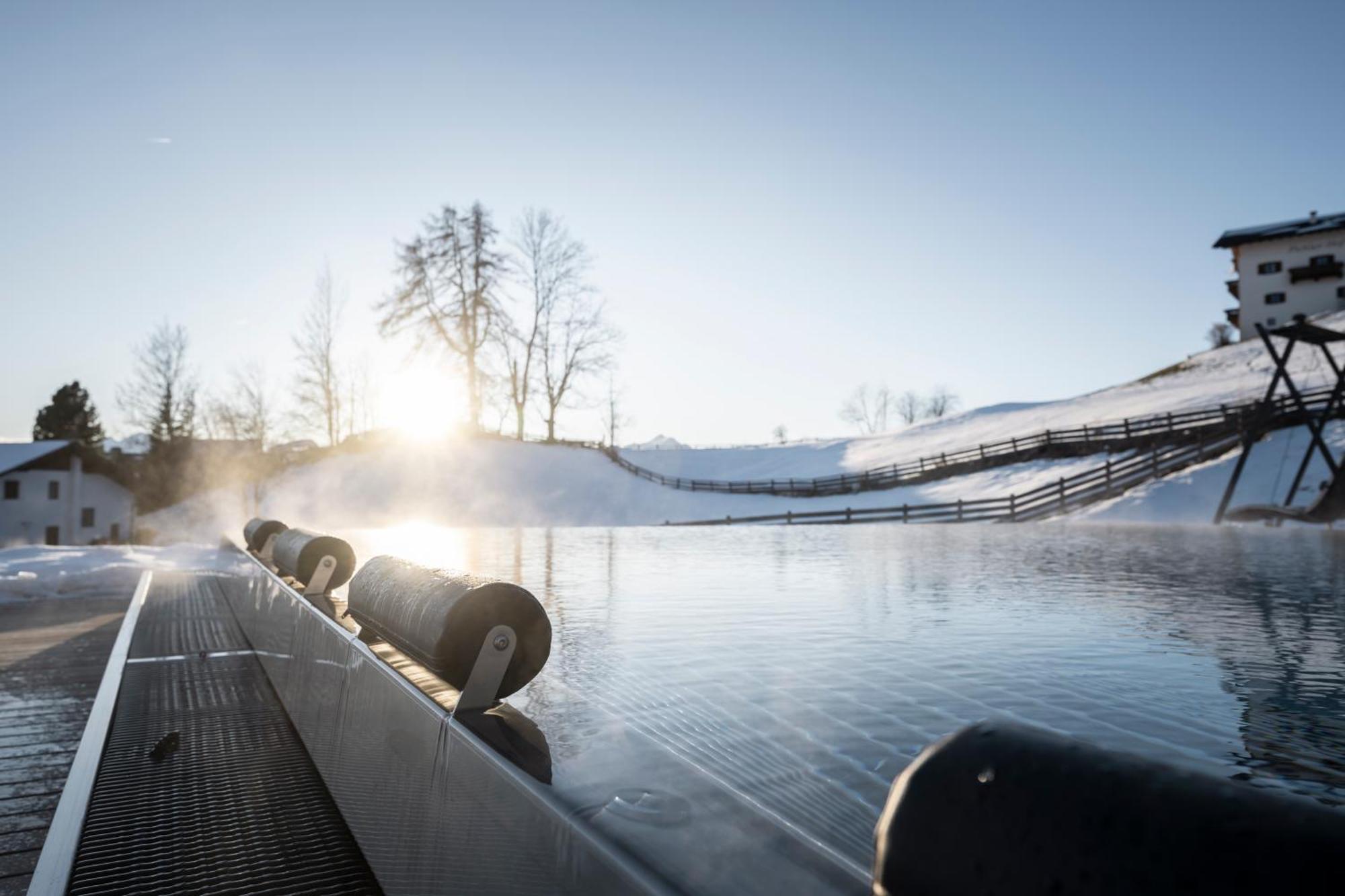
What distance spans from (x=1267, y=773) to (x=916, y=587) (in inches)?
153

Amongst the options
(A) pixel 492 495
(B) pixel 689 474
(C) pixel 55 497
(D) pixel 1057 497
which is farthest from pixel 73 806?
(B) pixel 689 474

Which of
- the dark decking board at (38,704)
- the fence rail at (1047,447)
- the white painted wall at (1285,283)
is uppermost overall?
the white painted wall at (1285,283)

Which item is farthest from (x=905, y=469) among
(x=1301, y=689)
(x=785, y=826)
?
(x=785, y=826)

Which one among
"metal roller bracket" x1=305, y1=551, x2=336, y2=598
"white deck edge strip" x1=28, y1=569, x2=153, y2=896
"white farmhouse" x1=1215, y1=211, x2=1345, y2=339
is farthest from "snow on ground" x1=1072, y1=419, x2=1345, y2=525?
"white farmhouse" x1=1215, y1=211, x2=1345, y2=339

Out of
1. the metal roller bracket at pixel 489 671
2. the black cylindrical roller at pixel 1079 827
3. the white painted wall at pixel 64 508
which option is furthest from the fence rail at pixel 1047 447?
the white painted wall at pixel 64 508

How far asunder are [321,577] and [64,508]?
4323 centimetres

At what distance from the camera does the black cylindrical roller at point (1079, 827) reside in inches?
20.3

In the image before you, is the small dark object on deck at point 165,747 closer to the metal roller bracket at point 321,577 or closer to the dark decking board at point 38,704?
the dark decking board at point 38,704

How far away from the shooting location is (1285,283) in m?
51.9

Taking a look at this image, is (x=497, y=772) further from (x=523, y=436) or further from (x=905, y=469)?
(x=523, y=436)

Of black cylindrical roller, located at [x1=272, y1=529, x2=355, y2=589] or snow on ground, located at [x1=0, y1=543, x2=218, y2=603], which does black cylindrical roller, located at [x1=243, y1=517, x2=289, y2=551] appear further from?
snow on ground, located at [x1=0, y1=543, x2=218, y2=603]

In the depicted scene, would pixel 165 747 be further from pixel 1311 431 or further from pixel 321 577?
pixel 1311 431

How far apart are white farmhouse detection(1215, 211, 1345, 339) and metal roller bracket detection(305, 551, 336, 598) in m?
60.6

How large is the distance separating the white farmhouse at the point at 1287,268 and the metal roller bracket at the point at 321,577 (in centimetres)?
6058
